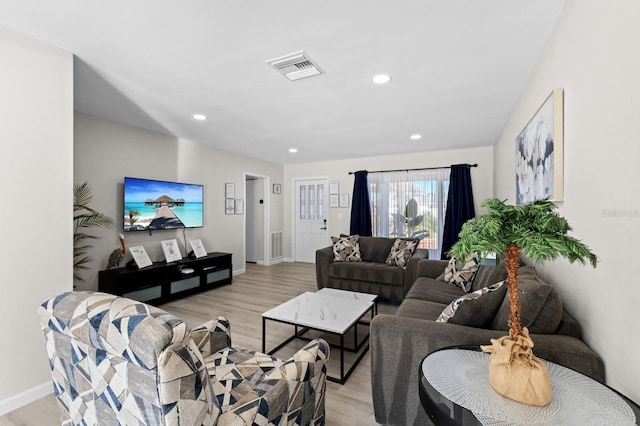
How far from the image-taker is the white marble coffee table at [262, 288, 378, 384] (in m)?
2.17

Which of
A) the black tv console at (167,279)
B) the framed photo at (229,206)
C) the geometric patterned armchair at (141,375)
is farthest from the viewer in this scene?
the framed photo at (229,206)

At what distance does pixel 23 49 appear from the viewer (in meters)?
1.88

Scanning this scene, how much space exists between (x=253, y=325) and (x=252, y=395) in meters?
2.07

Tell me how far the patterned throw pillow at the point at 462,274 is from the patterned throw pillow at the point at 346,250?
5.03 feet

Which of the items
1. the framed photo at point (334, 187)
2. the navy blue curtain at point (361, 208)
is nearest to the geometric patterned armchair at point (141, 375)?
the navy blue curtain at point (361, 208)

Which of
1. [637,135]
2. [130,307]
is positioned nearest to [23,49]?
[130,307]

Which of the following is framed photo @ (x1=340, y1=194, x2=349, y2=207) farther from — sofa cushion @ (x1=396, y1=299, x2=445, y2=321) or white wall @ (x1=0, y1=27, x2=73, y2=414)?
white wall @ (x1=0, y1=27, x2=73, y2=414)

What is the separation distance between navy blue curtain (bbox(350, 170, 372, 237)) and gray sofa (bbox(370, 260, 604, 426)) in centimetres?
429

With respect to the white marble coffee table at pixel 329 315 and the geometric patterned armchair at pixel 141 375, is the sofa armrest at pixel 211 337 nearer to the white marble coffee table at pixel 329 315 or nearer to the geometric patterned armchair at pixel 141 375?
the geometric patterned armchair at pixel 141 375

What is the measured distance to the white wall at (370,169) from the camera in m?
5.11

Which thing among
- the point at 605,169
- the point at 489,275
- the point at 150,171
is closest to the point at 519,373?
the point at 605,169

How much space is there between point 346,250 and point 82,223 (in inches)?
131

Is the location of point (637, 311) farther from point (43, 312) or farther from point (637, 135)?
point (43, 312)

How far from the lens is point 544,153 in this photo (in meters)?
1.86
